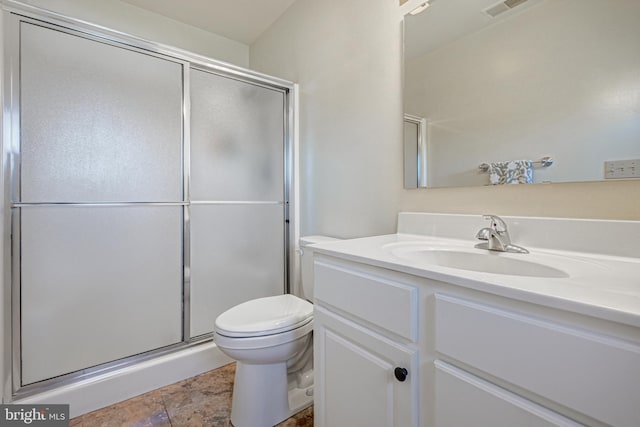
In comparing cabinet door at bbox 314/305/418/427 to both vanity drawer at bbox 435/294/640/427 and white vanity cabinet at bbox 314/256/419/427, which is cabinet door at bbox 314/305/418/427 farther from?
vanity drawer at bbox 435/294/640/427

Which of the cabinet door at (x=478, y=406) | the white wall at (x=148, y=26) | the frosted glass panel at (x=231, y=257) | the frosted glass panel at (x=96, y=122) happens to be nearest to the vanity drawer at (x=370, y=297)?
the cabinet door at (x=478, y=406)

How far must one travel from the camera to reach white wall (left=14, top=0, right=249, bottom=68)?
6.24 ft

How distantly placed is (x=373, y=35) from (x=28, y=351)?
7.27 feet

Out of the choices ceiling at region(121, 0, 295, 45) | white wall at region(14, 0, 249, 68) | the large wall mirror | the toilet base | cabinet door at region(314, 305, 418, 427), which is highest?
ceiling at region(121, 0, 295, 45)

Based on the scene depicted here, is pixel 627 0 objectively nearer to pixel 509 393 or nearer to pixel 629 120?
pixel 629 120

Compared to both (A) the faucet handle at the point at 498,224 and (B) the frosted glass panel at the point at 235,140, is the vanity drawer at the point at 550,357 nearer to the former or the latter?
(A) the faucet handle at the point at 498,224

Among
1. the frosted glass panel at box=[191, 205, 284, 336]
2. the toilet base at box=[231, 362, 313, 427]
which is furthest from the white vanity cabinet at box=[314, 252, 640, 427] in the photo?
the frosted glass panel at box=[191, 205, 284, 336]

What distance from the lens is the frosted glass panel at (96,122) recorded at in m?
1.29

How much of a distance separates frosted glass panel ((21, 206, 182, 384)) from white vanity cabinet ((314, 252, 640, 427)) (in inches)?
41.7

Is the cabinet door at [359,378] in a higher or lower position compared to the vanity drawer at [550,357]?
lower

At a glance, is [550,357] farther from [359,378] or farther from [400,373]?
[359,378]

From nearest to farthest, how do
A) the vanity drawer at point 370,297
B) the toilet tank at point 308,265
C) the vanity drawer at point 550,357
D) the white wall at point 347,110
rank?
the vanity drawer at point 550,357
the vanity drawer at point 370,297
the white wall at point 347,110
the toilet tank at point 308,265

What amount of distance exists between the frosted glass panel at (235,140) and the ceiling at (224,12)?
2.27ft

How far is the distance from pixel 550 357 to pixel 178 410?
1577 mm
